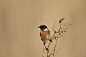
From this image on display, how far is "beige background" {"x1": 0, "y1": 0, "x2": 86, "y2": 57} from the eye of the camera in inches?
29.3

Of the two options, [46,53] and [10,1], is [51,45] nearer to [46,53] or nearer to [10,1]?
[46,53]

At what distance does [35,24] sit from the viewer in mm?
832

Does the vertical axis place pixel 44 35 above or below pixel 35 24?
below

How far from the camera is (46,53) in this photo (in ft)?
2.79

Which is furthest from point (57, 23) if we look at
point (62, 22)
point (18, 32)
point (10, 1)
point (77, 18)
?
point (10, 1)

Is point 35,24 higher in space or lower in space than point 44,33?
higher

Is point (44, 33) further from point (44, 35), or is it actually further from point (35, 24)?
point (35, 24)

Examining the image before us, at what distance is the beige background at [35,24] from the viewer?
0.74m

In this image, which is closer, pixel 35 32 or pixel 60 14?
pixel 35 32

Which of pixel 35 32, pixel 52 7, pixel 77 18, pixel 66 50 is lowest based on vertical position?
pixel 66 50

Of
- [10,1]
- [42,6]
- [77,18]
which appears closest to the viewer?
[10,1]

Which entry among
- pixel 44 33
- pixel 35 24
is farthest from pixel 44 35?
pixel 35 24

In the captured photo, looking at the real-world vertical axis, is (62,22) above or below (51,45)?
above

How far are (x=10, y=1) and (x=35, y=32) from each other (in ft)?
Answer: 1.43
